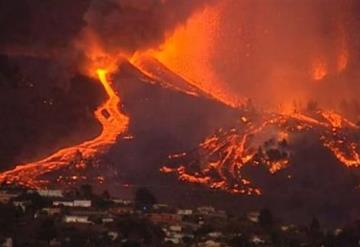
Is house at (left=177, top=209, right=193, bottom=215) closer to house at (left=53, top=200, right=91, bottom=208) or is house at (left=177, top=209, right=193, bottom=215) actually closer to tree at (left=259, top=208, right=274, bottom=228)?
tree at (left=259, top=208, right=274, bottom=228)

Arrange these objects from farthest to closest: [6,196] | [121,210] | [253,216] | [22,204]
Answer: [253,216] < [6,196] < [121,210] < [22,204]

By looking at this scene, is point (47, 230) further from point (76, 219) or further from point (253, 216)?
point (253, 216)

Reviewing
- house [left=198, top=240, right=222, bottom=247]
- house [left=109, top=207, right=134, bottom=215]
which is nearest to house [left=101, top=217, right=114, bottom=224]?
house [left=109, top=207, right=134, bottom=215]

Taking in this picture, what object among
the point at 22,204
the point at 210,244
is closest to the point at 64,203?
the point at 22,204

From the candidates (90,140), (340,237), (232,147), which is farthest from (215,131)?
(340,237)

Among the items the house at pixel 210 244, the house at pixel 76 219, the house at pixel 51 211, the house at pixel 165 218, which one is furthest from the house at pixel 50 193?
the house at pixel 210 244

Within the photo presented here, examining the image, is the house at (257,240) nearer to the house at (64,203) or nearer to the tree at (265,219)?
the tree at (265,219)

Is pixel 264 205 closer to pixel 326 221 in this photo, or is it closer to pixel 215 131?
pixel 326 221

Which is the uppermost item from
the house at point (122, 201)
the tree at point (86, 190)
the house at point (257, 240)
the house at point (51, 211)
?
the tree at point (86, 190)
